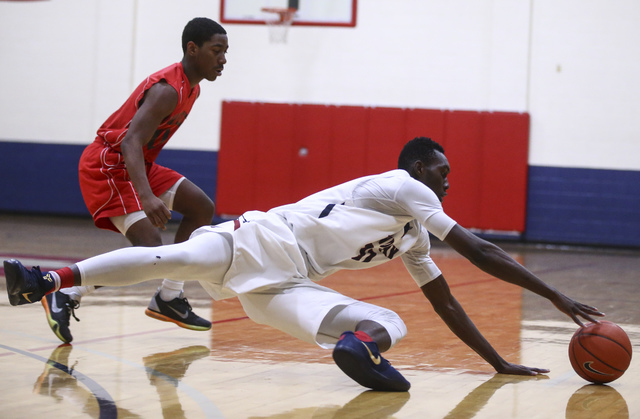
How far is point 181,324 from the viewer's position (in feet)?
15.1

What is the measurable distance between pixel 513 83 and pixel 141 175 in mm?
9851

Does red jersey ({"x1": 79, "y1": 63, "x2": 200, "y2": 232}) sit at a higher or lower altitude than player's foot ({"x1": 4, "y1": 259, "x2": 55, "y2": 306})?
higher

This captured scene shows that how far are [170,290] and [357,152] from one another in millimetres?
8727

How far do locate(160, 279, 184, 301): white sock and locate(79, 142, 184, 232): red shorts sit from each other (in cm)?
45

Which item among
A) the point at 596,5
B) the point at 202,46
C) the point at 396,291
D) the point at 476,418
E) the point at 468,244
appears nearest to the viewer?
the point at 476,418

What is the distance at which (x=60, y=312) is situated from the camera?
4207mm

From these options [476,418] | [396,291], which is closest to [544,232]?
[396,291]

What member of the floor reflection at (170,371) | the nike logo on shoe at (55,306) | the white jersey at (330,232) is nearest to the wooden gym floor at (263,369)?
the floor reflection at (170,371)

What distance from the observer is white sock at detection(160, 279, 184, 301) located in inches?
179

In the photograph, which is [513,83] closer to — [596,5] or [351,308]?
[596,5]

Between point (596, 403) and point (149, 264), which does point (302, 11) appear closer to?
point (149, 264)

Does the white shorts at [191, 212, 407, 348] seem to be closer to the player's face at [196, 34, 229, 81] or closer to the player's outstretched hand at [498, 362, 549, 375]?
the player's outstretched hand at [498, 362, 549, 375]

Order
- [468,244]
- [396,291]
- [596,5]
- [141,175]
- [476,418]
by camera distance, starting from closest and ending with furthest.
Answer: [476,418]
[468,244]
[141,175]
[396,291]
[596,5]

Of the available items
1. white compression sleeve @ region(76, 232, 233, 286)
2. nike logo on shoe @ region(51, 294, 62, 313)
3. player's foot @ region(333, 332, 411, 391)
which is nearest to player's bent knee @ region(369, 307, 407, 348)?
player's foot @ region(333, 332, 411, 391)
